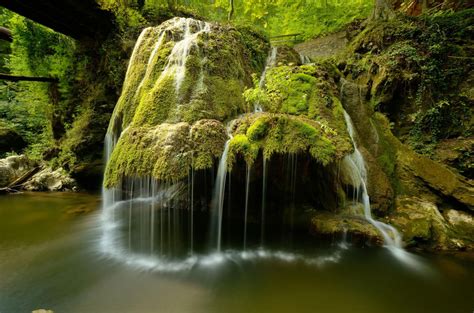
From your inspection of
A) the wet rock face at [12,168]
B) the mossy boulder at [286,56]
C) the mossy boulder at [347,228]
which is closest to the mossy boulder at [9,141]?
the wet rock face at [12,168]

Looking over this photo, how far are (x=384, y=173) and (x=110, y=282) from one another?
623 cm

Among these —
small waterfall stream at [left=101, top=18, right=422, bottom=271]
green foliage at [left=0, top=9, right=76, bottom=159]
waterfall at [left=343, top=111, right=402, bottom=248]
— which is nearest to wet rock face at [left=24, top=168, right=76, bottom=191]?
green foliage at [left=0, top=9, right=76, bottom=159]

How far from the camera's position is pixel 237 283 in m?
3.79

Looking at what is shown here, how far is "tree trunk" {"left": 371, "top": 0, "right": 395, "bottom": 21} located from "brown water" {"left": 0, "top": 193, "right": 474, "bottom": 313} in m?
9.18

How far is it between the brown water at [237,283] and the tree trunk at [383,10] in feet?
30.1

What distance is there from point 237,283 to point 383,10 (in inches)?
453

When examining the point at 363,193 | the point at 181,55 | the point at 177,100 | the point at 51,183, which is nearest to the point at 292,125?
the point at 177,100

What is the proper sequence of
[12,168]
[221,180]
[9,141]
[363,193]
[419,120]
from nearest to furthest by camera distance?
[221,180], [363,193], [419,120], [12,168], [9,141]

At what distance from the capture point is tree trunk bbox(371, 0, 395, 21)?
9.54 metres

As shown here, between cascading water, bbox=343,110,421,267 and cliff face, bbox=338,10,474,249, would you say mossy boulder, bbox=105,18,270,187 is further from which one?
cliff face, bbox=338,10,474,249

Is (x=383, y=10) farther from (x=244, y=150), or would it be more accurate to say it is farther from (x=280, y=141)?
(x=244, y=150)

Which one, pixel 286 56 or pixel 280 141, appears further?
pixel 286 56

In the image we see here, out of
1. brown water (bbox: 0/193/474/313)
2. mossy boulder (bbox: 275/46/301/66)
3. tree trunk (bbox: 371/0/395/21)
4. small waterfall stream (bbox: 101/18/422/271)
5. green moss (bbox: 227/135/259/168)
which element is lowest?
brown water (bbox: 0/193/474/313)

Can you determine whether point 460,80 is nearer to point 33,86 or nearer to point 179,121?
point 179,121
